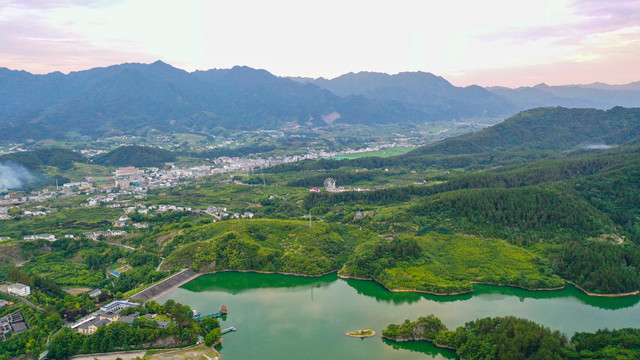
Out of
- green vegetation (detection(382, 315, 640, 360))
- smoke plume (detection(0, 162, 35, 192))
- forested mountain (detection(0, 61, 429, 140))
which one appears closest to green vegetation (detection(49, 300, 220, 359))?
green vegetation (detection(382, 315, 640, 360))

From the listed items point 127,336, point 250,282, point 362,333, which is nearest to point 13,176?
point 250,282

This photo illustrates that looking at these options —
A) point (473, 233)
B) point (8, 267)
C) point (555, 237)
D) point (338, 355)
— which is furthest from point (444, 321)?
point (8, 267)

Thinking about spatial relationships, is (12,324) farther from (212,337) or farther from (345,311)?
(345,311)

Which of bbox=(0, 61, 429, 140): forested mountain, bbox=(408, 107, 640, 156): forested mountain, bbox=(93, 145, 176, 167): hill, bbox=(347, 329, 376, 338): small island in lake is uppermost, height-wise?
bbox=(0, 61, 429, 140): forested mountain

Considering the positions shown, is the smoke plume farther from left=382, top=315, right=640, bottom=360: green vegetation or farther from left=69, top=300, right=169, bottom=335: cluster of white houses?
left=382, top=315, right=640, bottom=360: green vegetation

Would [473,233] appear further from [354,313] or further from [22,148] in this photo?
[22,148]

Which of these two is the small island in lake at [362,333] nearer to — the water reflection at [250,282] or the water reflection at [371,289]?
the water reflection at [371,289]
